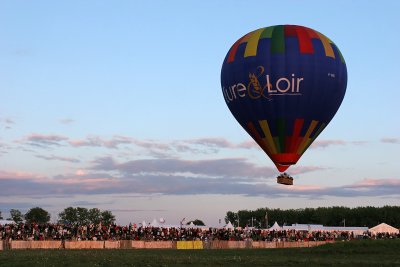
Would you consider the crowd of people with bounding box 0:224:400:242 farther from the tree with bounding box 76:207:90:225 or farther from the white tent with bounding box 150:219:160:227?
the tree with bounding box 76:207:90:225

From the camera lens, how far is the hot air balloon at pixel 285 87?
41.0 meters

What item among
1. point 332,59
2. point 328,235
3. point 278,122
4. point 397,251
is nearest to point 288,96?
point 278,122

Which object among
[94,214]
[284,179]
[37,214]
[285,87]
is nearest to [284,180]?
[284,179]

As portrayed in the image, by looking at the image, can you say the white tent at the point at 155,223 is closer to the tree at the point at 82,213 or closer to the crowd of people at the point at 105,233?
the crowd of people at the point at 105,233

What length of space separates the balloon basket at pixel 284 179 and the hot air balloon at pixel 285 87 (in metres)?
0.14

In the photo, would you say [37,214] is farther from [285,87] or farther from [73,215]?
[285,87]

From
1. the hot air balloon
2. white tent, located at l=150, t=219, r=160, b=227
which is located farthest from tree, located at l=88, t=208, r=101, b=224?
the hot air balloon

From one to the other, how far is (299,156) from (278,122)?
10.2 ft

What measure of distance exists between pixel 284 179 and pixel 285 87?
6096mm

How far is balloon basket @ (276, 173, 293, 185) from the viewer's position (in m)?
41.8

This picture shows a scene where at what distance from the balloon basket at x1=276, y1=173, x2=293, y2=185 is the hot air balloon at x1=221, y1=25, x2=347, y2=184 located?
0.46 feet

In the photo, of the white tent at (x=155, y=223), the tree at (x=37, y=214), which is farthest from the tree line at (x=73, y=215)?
the white tent at (x=155, y=223)

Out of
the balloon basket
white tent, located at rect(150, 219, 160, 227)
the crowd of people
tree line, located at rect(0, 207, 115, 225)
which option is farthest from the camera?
tree line, located at rect(0, 207, 115, 225)

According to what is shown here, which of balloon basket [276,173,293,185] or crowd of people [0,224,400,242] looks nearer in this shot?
balloon basket [276,173,293,185]
